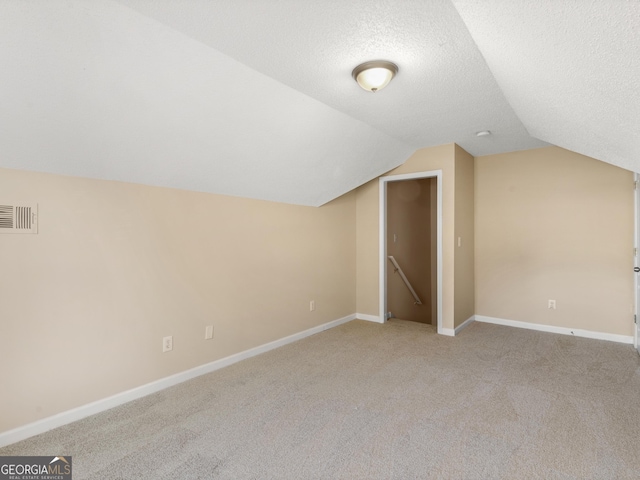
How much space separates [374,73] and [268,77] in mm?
706

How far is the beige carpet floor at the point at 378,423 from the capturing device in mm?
1740

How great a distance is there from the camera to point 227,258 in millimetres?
3139

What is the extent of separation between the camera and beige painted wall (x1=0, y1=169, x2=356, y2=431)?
201cm

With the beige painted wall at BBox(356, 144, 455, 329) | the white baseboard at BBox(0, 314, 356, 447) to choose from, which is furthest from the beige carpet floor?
the beige painted wall at BBox(356, 144, 455, 329)

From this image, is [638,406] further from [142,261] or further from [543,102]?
[142,261]

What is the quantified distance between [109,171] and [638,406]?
3.87 m

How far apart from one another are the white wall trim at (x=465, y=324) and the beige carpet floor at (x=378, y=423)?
31.7 inches

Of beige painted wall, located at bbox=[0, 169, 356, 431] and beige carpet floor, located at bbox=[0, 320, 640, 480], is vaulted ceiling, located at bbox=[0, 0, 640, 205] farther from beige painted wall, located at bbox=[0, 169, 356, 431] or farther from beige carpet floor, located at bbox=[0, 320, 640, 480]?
beige carpet floor, located at bbox=[0, 320, 640, 480]

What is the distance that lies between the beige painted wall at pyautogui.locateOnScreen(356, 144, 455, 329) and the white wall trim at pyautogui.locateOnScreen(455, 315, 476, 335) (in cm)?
17

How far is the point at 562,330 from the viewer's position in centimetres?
407

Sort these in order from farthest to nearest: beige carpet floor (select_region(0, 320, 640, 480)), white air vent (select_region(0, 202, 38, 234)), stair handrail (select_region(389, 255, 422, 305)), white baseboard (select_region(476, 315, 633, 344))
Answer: stair handrail (select_region(389, 255, 422, 305)) → white baseboard (select_region(476, 315, 633, 344)) → white air vent (select_region(0, 202, 38, 234)) → beige carpet floor (select_region(0, 320, 640, 480))

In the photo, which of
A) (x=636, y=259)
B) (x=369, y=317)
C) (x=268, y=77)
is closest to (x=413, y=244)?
(x=369, y=317)

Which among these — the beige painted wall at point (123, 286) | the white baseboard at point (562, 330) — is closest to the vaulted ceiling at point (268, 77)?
the beige painted wall at point (123, 286)

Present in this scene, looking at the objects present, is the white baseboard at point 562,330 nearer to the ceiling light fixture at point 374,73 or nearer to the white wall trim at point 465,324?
the white wall trim at point 465,324
